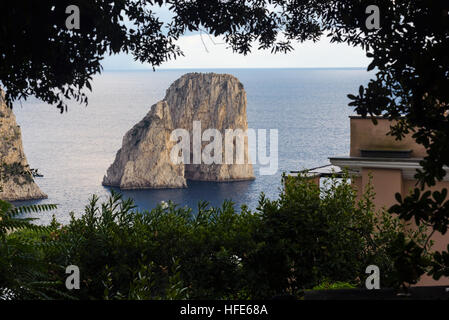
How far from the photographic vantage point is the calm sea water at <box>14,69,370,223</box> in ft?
271

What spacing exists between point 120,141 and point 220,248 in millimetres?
100237

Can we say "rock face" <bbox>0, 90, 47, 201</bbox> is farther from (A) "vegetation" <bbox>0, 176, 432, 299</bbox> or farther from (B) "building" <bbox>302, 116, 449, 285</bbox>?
(A) "vegetation" <bbox>0, 176, 432, 299</bbox>

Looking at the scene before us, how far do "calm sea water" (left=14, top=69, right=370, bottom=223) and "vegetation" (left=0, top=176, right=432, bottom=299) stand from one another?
59.9 metres

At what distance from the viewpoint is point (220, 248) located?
518 cm

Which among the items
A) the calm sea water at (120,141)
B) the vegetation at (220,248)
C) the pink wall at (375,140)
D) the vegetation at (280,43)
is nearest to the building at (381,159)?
the pink wall at (375,140)

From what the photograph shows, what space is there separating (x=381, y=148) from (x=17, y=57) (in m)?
A: 7.10

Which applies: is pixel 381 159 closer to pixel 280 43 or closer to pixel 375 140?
pixel 375 140

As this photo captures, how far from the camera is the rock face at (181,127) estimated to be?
8819 centimetres

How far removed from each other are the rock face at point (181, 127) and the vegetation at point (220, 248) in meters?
82.1

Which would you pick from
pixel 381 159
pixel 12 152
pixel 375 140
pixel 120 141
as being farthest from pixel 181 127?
pixel 381 159

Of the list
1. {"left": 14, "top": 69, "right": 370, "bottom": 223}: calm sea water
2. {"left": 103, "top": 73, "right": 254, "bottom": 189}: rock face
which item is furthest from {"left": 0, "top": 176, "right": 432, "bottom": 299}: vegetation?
{"left": 103, "top": 73, "right": 254, "bottom": 189}: rock face

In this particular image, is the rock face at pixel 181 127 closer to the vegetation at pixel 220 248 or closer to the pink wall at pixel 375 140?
the pink wall at pixel 375 140

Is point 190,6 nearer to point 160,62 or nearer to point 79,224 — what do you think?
point 160,62

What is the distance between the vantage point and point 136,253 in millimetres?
5000
